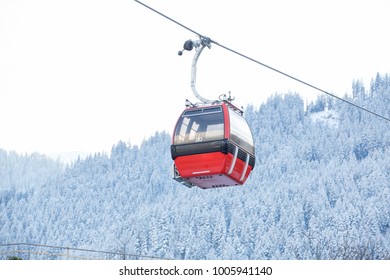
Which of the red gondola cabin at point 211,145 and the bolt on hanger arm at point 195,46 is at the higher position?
the bolt on hanger arm at point 195,46

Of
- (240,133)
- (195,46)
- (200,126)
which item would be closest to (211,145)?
(200,126)

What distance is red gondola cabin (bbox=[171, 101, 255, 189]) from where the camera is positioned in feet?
84.4

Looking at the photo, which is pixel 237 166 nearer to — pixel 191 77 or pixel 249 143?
pixel 249 143

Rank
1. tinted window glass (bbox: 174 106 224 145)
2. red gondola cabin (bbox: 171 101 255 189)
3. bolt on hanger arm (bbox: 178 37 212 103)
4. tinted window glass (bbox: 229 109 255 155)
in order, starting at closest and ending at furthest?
bolt on hanger arm (bbox: 178 37 212 103) < red gondola cabin (bbox: 171 101 255 189) < tinted window glass (bbox: 174 106 224 145) < tinted window glass (bbox: 229 109 255 155)

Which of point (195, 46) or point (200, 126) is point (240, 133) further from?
point (195, 46)

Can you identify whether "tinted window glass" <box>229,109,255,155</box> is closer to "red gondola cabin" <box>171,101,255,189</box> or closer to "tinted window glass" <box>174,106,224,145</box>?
"red gondola cabin" <box>171,101,255,189</box>

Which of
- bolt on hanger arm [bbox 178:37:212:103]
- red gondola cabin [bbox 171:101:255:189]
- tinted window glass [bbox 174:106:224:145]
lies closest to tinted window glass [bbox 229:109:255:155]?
red gondola cabin [bbox 171:101:255:189]

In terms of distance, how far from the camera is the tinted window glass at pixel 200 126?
2598 cm

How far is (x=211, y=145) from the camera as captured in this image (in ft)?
84.8

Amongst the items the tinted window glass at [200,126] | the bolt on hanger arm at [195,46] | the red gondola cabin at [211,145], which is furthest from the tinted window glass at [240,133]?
→ the bolt on hanger arm at [195,46]

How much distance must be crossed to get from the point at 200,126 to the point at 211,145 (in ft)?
2.23

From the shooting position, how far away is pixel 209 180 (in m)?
26.6

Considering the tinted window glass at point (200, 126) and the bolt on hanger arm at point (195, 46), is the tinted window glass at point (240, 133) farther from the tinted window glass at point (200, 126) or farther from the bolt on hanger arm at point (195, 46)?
the bolt on hanger arm at point (195, 46)

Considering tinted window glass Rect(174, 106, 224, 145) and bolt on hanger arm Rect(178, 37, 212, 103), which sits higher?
bolt on hanger arm Rect(178, 37, 212, 103)
